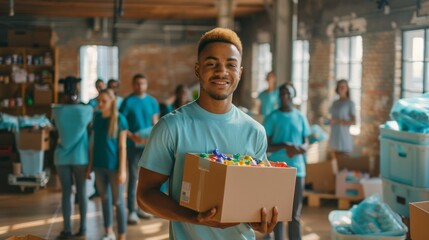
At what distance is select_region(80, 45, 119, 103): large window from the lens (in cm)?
1658

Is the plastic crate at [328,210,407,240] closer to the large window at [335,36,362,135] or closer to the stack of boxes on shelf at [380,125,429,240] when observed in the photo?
the stack of boxes on shelf at [380,125,429,240]

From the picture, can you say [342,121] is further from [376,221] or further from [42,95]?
[42,95]

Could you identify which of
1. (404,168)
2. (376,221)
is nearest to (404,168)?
(404,168)

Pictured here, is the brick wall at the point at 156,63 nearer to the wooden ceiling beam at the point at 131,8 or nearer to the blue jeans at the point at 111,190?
the wooden ceiling beam at the point at 131,8

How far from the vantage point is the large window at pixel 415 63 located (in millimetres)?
7465

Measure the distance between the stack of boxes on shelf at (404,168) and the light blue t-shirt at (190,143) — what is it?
11.3 feet

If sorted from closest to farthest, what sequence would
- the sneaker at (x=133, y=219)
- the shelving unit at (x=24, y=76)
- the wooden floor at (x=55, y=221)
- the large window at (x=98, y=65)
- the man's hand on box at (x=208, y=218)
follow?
the man's hand on box at (x=208, y=218) < the wooden floor at (x=55, y=221) < the sneaker at (x=133, y=219) < the shelving unit at (x=24, y=76) < the large window at (x=98, y=65)

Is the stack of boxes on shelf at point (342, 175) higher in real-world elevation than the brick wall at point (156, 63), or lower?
lower

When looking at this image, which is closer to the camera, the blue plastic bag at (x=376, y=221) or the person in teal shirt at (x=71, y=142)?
the blue plastic bag at (x=376, y=221)

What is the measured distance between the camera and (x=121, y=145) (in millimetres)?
5832

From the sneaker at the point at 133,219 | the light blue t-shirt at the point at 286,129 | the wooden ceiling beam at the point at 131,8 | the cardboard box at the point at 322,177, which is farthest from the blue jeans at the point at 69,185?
the wooden ceiling beam at the point at 131,8

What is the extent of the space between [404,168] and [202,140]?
3912 millimetres

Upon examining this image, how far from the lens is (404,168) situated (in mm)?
5902

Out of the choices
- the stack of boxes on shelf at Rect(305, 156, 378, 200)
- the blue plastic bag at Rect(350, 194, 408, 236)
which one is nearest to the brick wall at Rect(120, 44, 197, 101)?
the stack of boxes on shelf at Rect(305, 156, 378, 200)
